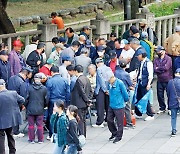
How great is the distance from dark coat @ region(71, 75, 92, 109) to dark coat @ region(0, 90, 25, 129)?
5.81 feet

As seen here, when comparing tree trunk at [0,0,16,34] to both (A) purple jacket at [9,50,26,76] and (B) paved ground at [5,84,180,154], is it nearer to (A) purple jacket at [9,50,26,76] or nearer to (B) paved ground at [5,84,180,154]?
(A) purple jacket at [9,50,26,76]

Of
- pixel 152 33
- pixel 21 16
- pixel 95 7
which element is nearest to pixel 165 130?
pixel 152 33

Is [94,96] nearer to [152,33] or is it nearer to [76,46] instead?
[76,46]

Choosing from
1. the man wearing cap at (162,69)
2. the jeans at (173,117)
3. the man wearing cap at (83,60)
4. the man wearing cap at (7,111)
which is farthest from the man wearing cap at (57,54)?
the jeans at (173,117)

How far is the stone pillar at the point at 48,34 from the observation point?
69.7 feet

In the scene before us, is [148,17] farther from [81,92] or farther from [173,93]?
[81,92]

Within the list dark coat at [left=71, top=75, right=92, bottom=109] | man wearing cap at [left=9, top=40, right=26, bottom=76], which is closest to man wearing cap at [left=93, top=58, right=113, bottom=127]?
dark coat at [left=71, top=75, right=92, bottom=109]

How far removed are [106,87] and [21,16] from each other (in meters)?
18.2

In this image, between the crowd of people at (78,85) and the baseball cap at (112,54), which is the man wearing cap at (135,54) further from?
the baseball cap at (112,54)

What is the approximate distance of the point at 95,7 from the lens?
3894cm

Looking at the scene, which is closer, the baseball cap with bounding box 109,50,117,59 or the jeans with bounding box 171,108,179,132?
the jeans with bounding box 171,108,179,132

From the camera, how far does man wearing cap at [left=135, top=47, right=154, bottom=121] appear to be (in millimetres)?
18906

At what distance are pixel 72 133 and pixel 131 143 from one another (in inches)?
112

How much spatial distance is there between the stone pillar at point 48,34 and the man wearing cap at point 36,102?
4084mm
